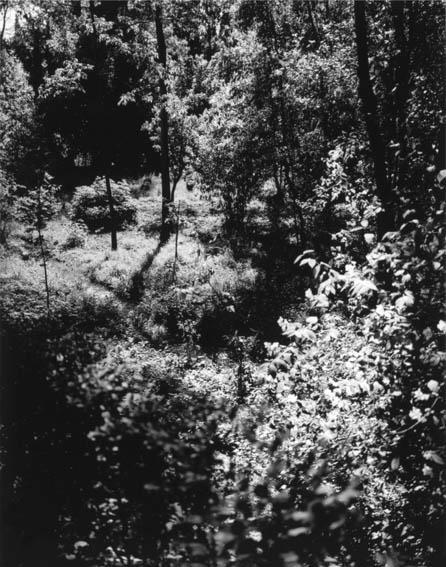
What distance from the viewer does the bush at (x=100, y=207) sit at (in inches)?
825

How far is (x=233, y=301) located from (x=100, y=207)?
10.6 metres

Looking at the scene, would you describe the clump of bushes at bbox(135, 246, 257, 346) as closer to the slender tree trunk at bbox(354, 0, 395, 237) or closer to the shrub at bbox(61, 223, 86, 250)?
the shrub at bbox(61, 223, 86, 250)

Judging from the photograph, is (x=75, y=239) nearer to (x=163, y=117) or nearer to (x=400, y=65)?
(x=163, y=117)

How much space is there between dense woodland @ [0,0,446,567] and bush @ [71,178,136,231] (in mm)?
112

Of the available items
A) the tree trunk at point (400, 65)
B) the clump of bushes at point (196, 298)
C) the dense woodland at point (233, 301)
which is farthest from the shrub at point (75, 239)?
the tree trunk at point (400, 65)

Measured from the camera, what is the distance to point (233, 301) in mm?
14336

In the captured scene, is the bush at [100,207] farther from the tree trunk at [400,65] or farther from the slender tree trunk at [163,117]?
the tree trunk at [400,65]

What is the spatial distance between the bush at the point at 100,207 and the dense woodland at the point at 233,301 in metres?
0.11

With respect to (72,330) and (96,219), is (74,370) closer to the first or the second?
(72,330)

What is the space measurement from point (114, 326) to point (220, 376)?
348 cm

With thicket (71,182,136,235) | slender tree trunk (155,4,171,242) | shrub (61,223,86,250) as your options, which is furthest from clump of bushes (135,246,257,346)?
thicket (71,182,136,235)

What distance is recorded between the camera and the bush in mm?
20953

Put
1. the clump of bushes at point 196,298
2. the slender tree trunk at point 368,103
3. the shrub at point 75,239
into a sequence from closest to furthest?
the slender tree trunk at point 368,103 → the clump of bushes at point 196,298 → the shrub at point 75,239

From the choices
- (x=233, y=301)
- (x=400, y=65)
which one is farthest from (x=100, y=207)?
(x=400, y=65)
